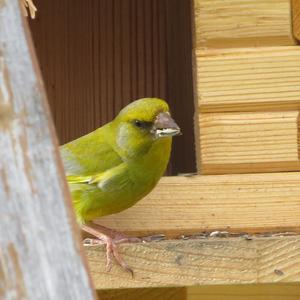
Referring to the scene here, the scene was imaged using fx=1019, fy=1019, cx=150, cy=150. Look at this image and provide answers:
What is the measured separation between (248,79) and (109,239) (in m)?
0.73

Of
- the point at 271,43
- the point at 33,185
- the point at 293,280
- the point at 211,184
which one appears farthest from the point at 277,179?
the point at 33,185

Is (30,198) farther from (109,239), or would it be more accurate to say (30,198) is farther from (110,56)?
(110,56)

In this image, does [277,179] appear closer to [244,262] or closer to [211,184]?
[211,184]

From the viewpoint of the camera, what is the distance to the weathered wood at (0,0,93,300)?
918mm

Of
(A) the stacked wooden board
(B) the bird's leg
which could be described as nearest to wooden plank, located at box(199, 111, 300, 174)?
(A) the stacked wooden board

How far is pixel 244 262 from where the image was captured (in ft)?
7.77

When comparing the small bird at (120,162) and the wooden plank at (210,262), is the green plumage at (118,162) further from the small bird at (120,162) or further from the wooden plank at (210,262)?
the wooden plank at (210,262)

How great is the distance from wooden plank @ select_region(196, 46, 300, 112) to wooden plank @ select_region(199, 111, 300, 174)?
0.03 meters

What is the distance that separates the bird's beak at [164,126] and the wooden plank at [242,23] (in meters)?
0.23

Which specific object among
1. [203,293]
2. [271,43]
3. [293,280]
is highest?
[271,43]

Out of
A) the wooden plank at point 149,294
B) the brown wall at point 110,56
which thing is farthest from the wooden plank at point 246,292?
the brown wall at point 110,56

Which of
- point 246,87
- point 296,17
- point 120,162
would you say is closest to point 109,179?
point 120,162

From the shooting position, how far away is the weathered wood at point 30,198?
3.01 ft

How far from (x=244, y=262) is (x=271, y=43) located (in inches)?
33.4
